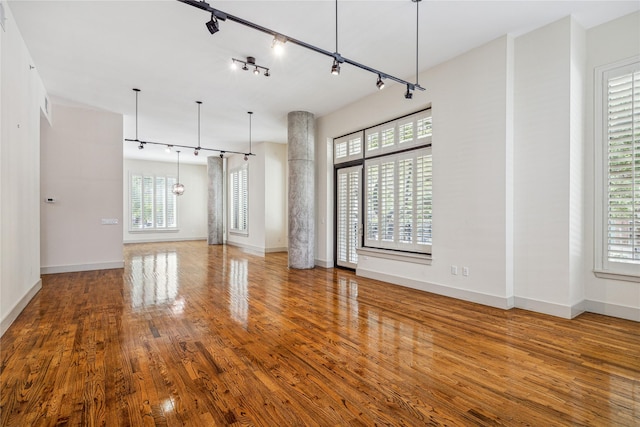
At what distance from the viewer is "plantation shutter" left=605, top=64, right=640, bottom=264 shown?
3648mm

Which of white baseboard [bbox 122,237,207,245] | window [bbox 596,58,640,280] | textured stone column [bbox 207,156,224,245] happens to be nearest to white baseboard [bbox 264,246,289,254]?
textured stone column [bbox 207,156,224,245]

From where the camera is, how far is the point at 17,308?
3.92 metres

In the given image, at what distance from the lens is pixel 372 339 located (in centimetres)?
319

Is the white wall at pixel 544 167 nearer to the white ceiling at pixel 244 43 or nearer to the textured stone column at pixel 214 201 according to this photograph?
the white ceiling at pixel 244 43

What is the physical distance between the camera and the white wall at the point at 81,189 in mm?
6762

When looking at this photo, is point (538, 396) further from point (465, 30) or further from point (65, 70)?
point (65, 70)

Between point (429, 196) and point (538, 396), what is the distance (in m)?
3.42

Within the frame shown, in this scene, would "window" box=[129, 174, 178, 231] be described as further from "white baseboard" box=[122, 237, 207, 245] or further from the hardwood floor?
the hardwood floor

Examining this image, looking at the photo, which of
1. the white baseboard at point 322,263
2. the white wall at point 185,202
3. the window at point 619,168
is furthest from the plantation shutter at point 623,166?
the white wall at point 185,202

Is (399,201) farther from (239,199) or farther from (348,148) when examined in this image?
(239,199)

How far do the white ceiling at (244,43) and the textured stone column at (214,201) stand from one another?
244 inches

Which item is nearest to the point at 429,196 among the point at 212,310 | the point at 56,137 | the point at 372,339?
the point at 372,339

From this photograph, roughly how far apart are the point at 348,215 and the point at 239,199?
6319 mm

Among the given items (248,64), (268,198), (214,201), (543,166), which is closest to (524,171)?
(543,166)
